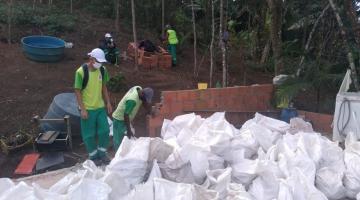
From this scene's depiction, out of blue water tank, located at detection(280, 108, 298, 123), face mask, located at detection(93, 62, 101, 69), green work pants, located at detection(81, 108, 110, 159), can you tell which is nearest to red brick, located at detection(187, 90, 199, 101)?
blue water tank, located at detection(280, 108, 298, 123)

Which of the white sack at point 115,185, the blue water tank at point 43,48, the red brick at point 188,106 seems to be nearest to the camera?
the white sack at point 115,185

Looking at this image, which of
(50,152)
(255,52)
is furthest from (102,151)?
(255,52)

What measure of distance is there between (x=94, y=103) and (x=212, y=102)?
2.11 metres

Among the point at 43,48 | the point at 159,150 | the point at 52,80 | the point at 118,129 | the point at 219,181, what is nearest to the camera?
the point at 219,181

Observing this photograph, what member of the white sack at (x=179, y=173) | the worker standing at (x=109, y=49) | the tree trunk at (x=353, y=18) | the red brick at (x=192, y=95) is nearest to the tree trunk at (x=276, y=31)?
the tree trunk at (x=353, y=18)

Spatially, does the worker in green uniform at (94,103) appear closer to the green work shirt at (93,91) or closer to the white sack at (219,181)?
the green work shirt at (93,91)

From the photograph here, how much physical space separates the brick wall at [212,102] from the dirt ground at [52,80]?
1.77 feet

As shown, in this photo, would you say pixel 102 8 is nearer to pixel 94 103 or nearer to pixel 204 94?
pixel 204 94

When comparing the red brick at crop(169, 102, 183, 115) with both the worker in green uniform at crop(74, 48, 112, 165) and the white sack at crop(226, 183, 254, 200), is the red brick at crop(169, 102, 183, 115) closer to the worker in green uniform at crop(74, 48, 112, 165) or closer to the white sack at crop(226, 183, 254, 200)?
the worker in green uniform at crop(74, 48, 112, 165)

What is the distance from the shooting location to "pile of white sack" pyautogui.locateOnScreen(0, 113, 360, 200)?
3811 millimetres

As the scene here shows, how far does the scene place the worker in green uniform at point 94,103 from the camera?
541cm

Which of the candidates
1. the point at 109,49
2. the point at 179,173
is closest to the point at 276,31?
the point at 109,49

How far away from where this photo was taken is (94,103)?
556 cm

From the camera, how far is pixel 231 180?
4574 mm
